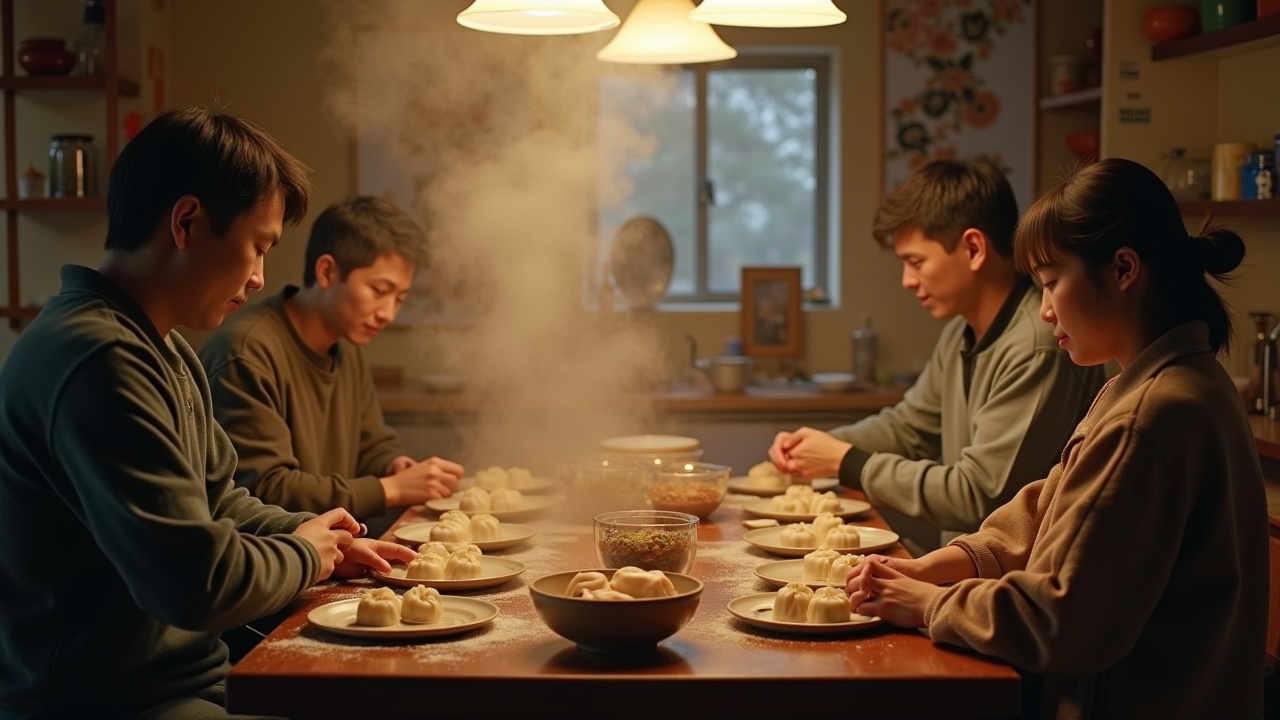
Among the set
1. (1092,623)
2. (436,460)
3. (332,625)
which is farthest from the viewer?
(436,460)

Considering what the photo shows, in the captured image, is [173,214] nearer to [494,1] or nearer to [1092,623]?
[494,1]

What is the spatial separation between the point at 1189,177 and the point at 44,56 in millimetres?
3587

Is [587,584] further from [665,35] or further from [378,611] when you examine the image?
[665,35]

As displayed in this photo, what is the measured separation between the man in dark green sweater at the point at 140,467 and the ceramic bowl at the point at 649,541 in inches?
15.8

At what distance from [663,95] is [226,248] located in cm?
350

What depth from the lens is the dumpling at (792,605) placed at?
166 cm

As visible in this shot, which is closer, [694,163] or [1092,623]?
[1092,623]

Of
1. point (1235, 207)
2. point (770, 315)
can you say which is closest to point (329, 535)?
point (1235, 207)

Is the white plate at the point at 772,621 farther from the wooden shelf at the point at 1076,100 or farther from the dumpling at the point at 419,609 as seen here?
the wooden shelf at the point at 1076,100

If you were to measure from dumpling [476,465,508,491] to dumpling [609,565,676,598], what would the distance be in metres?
1.15

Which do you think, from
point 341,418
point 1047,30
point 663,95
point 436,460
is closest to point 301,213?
point 436,460

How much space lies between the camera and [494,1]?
2338mm

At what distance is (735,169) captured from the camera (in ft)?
17.1

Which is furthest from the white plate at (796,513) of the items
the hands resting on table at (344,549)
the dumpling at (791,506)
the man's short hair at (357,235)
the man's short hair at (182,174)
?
the man's short hair at (182,174)
